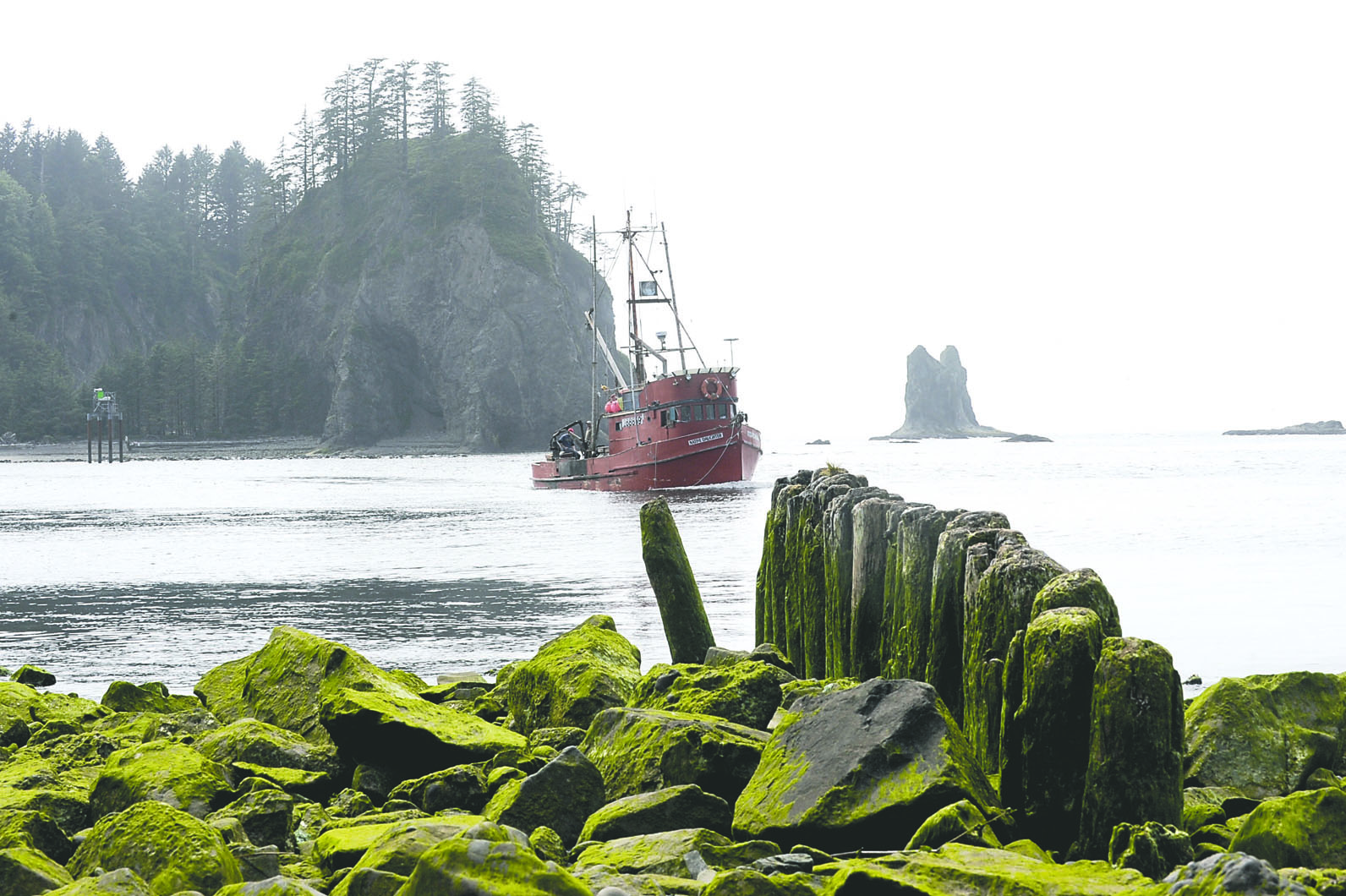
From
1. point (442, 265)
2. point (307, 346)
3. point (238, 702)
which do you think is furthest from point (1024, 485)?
point (307, 346)

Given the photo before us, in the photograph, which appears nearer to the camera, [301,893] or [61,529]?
[301,893]

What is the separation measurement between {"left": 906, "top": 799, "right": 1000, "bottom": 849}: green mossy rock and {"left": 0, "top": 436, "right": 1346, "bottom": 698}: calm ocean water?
23.8 ft

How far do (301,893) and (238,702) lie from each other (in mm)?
4951

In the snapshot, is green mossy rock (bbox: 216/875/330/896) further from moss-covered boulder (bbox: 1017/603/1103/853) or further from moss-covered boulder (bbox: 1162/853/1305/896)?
moss-covered boulder (bbox: 1017/603/1103/853)

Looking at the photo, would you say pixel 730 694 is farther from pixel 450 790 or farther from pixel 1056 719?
pixel 1056 719

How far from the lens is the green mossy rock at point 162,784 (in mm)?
5234

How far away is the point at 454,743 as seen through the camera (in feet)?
19.9

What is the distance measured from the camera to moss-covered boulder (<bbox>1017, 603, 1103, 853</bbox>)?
4359 mm

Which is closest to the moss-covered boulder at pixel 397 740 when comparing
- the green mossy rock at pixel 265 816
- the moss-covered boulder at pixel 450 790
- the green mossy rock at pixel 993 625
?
the moss-covered boulder at pixel 450 790

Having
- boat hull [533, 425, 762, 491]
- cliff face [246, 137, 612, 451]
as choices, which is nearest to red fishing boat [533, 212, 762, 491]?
boat hull [533, 425, 762, 491]

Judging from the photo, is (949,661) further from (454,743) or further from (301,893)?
(301,893)

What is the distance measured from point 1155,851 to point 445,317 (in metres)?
103

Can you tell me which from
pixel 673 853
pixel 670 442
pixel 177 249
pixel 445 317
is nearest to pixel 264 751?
pixel 673 853

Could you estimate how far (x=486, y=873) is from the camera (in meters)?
3.37
